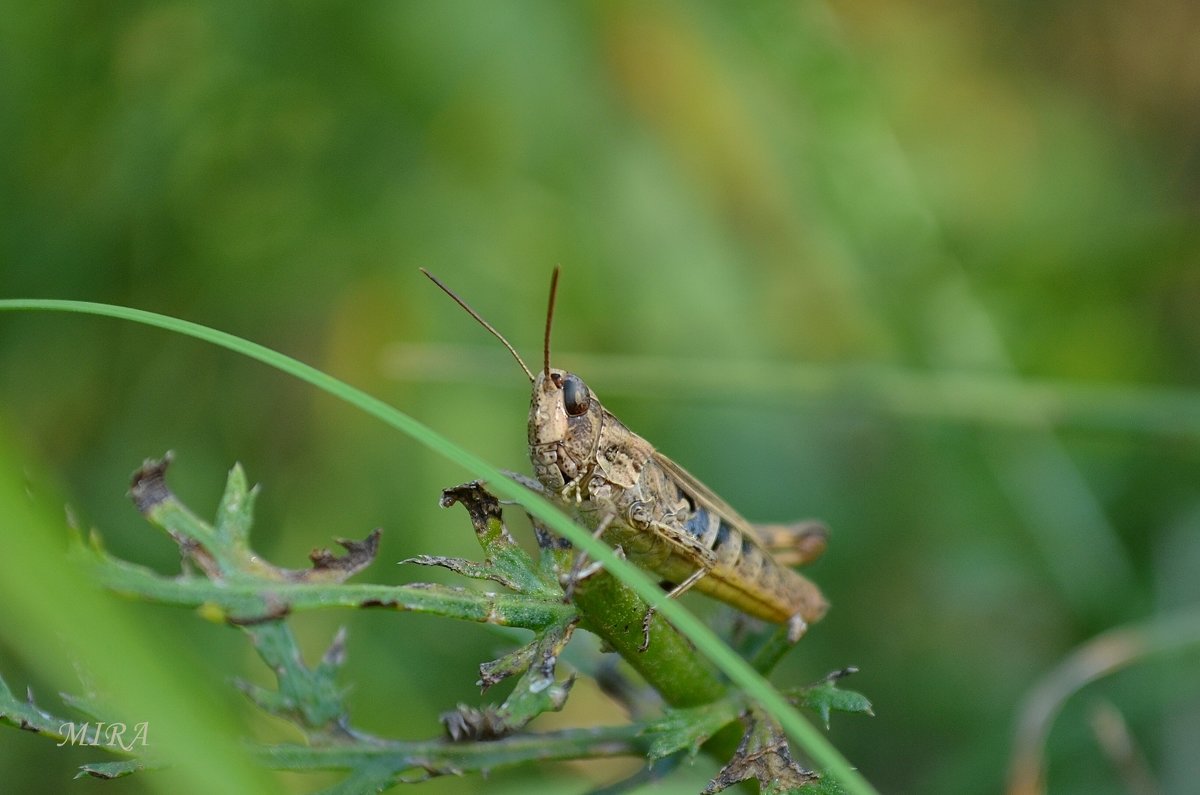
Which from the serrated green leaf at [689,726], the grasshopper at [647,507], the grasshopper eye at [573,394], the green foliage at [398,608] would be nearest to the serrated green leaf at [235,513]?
the green foliage at [398,608]

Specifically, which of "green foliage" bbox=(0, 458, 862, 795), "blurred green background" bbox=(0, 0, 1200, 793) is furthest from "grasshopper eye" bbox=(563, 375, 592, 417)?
"blurred green background" bbox=(0, 0, 1200, 793)

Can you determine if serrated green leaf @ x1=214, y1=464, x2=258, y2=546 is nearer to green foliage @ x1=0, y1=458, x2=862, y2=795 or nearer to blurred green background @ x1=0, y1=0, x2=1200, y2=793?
green foliage @ x1=0, y1=458, x2=862, y2=795

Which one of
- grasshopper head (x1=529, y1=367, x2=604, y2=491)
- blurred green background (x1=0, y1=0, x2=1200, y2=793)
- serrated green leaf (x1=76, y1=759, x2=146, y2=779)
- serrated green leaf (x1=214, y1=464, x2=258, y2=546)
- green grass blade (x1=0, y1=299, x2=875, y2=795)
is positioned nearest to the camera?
green grass blade (x1=0, y1=299, x2=875, y2=795)

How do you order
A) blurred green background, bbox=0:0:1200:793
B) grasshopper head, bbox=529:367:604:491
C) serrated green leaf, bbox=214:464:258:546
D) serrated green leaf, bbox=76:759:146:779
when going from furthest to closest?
blurred green background, bbox=0:0:1200:793 → grasshopper head, bbox=529:367:604:491 → serrated green leaf, bbox=214:464:258:546 → serrated green leaf, bbox=76:759:146:779

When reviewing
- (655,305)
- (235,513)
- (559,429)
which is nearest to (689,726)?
(235,513)

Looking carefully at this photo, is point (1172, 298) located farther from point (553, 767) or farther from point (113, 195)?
point (113, 195)

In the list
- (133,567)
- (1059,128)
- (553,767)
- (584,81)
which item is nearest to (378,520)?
(553,767)

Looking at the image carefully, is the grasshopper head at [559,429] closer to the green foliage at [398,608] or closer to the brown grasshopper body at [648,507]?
the brown grasshopper body at [648,507]
